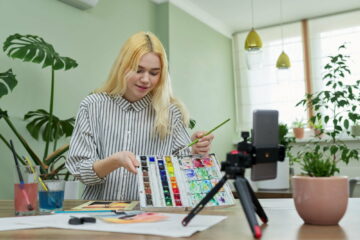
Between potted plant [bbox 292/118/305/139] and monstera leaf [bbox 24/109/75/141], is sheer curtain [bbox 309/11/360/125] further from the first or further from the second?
monstera leaf [bbox 24/109/75/141]

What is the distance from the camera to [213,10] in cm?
497

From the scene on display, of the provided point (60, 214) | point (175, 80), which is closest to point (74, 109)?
point (175, 80)

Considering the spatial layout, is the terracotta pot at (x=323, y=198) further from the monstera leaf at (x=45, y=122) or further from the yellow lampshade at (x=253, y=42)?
the yellow lampshade at (x=253, y=42)

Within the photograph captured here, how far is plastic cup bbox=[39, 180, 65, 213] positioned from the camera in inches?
40.5

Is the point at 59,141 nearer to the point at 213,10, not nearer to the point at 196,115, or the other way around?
the point at 196,115

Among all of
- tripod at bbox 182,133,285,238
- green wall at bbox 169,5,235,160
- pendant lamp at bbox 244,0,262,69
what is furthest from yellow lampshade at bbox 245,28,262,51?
A: tripod at bbox 182,133,285,238

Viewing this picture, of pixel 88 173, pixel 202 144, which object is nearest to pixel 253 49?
pixel 202 144

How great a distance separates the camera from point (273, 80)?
5492mm

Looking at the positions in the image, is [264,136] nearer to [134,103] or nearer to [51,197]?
[51,197]

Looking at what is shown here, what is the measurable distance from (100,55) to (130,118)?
6.62ft

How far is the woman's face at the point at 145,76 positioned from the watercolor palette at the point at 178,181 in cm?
51

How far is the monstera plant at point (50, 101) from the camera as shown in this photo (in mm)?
2355

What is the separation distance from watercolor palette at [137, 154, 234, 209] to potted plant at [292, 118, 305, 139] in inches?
165

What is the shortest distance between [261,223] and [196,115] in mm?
3942
